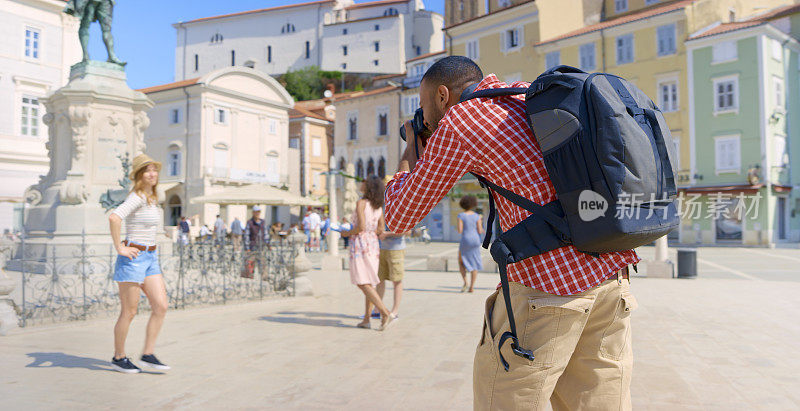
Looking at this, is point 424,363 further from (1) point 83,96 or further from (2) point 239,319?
(1) point 83,96

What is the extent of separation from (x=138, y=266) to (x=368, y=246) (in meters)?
2.71

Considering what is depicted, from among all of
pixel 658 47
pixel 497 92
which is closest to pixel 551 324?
pixel 497 92

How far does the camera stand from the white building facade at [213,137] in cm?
3538

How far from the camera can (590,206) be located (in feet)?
5.37

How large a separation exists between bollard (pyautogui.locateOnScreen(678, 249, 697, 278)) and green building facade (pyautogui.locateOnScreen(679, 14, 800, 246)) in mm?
17455

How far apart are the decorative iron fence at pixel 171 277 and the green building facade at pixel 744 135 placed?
80.0 ft

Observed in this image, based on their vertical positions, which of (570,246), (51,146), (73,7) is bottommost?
(570,246)

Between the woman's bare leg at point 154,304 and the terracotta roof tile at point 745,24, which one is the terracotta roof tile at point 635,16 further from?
the woman's bare leg at point 154,304

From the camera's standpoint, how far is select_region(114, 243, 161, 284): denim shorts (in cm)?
465

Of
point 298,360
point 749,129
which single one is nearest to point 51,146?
point 298,360

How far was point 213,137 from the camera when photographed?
118 feet

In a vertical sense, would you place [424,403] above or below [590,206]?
below

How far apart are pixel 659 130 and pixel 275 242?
331 inches

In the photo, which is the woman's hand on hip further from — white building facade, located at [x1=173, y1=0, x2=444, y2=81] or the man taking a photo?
white building facade, located at [x1=173, y1=0, x2=444, y2=81]
